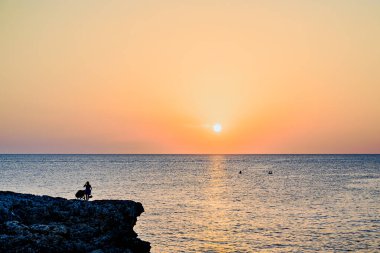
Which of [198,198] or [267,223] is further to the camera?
[198,198]

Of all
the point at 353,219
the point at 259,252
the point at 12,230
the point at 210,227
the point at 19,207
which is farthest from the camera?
the point at 353,219

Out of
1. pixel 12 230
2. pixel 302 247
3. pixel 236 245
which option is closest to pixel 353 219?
pixel 302 247

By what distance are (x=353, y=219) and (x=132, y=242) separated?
39395mm

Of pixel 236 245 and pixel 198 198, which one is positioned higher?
pixel 198 198

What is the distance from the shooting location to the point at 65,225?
2030 cm

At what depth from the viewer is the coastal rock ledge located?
698 inches

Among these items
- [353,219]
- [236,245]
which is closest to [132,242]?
[236,245]

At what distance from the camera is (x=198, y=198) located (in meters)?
76.9

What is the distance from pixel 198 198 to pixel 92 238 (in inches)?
2282

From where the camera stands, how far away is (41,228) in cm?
1884

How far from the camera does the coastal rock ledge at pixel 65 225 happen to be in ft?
58.2

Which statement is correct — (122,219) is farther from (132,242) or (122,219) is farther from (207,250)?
(207,250)

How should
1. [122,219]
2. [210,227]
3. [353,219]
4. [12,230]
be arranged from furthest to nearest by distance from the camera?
[353,219]
[210,227]
[122,219]
[12,230]

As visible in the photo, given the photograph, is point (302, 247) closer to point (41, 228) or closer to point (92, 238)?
point (92, 238)
